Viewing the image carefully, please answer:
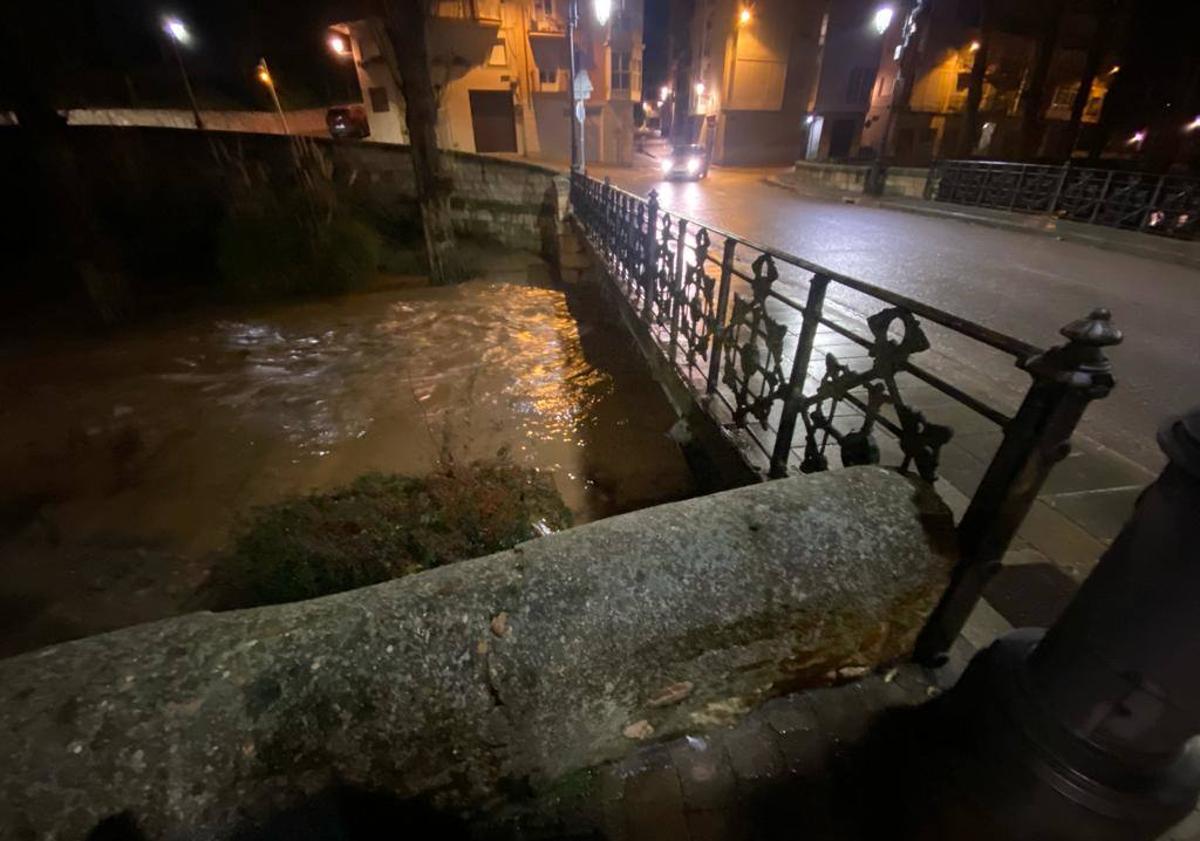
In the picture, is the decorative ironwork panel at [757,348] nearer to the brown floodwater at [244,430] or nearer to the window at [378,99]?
the brown floodwater at [244,430]

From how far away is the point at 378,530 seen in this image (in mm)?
4457

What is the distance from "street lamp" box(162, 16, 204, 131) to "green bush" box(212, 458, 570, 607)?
86.4ft

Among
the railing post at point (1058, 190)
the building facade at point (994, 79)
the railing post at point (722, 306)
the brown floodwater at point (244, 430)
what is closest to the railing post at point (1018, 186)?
the railing post at point (1058, 190)

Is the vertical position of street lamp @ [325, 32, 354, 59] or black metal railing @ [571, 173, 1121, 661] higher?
street lamp @ [325, 32, 354, 59]

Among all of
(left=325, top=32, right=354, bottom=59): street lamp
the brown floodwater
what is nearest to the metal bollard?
the brown floodwater

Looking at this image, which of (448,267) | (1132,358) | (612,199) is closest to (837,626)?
(1132,358)

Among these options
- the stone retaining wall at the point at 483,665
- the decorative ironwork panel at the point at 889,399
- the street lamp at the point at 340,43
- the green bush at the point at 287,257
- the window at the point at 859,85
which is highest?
the street lamp at the point at 340,43

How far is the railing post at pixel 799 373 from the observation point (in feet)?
8.80

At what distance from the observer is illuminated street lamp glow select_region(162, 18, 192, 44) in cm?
2561

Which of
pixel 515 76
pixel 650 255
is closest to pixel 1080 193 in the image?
pixel 650 255

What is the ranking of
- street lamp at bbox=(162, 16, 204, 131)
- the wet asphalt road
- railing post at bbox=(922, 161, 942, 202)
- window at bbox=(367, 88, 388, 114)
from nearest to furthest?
the wet asphalt road
railing post at bbox=(922, 161, 942, 202)
street lamp at bbox=(162, 16, 204, 131)
window at bbox=(367, 88, 388, 114)

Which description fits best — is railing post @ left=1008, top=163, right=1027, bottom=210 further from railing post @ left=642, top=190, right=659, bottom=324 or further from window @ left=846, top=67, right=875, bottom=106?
window @ left=846, top=67, right=875, bottom=106

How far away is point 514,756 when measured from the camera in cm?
161

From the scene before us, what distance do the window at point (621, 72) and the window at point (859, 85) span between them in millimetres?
14167
